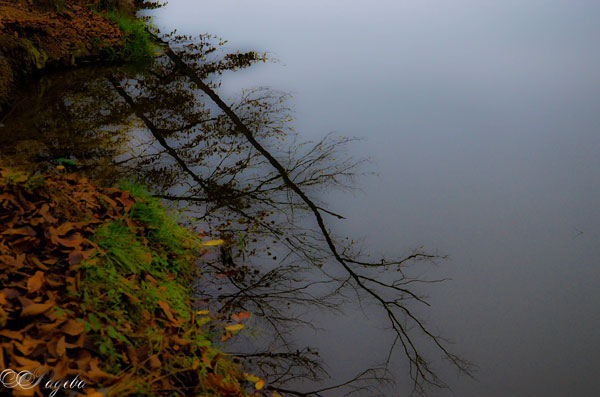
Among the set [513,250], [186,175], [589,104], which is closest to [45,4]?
[186,175]

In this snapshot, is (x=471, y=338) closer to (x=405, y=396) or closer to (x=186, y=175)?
(x=405, y=396)

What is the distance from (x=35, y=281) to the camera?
6.10 feet

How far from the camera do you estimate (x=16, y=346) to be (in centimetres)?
155

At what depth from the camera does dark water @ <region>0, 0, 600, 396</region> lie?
8.17 ft

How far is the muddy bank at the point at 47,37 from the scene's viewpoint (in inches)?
202

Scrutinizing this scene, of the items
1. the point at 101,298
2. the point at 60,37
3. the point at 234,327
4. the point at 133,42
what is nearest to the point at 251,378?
the point at 234,327

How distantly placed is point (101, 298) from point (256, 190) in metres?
1.93

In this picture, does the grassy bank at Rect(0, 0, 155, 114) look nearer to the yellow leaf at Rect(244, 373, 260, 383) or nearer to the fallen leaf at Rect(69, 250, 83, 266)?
the fallen leaf at Rect(69, 250, 83, 266)

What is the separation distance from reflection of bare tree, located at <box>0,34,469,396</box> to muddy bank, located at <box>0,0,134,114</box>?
61 centimetres

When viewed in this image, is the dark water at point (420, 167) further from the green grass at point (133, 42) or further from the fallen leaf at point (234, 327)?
the green grass at point (133, 42)

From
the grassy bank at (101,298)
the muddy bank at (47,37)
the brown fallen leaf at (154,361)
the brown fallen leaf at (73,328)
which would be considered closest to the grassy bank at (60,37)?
the muddy bank at (47,37)

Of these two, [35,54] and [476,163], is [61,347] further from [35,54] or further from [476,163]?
[35,54]

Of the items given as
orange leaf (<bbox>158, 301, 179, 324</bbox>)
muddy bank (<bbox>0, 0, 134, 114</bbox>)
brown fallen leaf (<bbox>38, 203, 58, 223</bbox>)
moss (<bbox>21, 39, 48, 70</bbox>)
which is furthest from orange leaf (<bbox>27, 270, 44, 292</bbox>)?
moss (<bbox>21, 39, 48, 70</bbox>)

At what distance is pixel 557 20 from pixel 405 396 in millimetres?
9151
